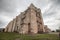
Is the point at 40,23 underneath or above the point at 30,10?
underneath

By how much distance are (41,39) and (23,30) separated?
1970 cm

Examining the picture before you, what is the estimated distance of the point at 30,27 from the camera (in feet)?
189

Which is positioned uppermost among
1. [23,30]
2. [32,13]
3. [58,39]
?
[32,13]

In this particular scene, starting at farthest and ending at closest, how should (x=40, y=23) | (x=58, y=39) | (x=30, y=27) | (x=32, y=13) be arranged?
1. (x=40, y=23)
2. (x=32, y=13)
3. (x=30, y=27)
4. (x=58, y=39)

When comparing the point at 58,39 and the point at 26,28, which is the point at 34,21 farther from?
the point at 58,39

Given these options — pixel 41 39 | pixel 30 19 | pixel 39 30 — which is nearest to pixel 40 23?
pixel 39 30

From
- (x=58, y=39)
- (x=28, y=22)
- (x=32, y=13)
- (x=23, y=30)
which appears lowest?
(x=58, y=39)

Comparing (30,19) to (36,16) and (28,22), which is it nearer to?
(28,22)

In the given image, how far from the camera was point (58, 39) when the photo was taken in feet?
127

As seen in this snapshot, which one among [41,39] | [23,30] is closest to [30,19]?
[23,30]

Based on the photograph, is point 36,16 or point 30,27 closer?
point 30,27

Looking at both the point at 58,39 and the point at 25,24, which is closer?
the point at 58,39

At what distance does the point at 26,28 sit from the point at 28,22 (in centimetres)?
325

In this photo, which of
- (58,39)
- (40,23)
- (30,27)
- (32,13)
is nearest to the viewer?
(58,39)
